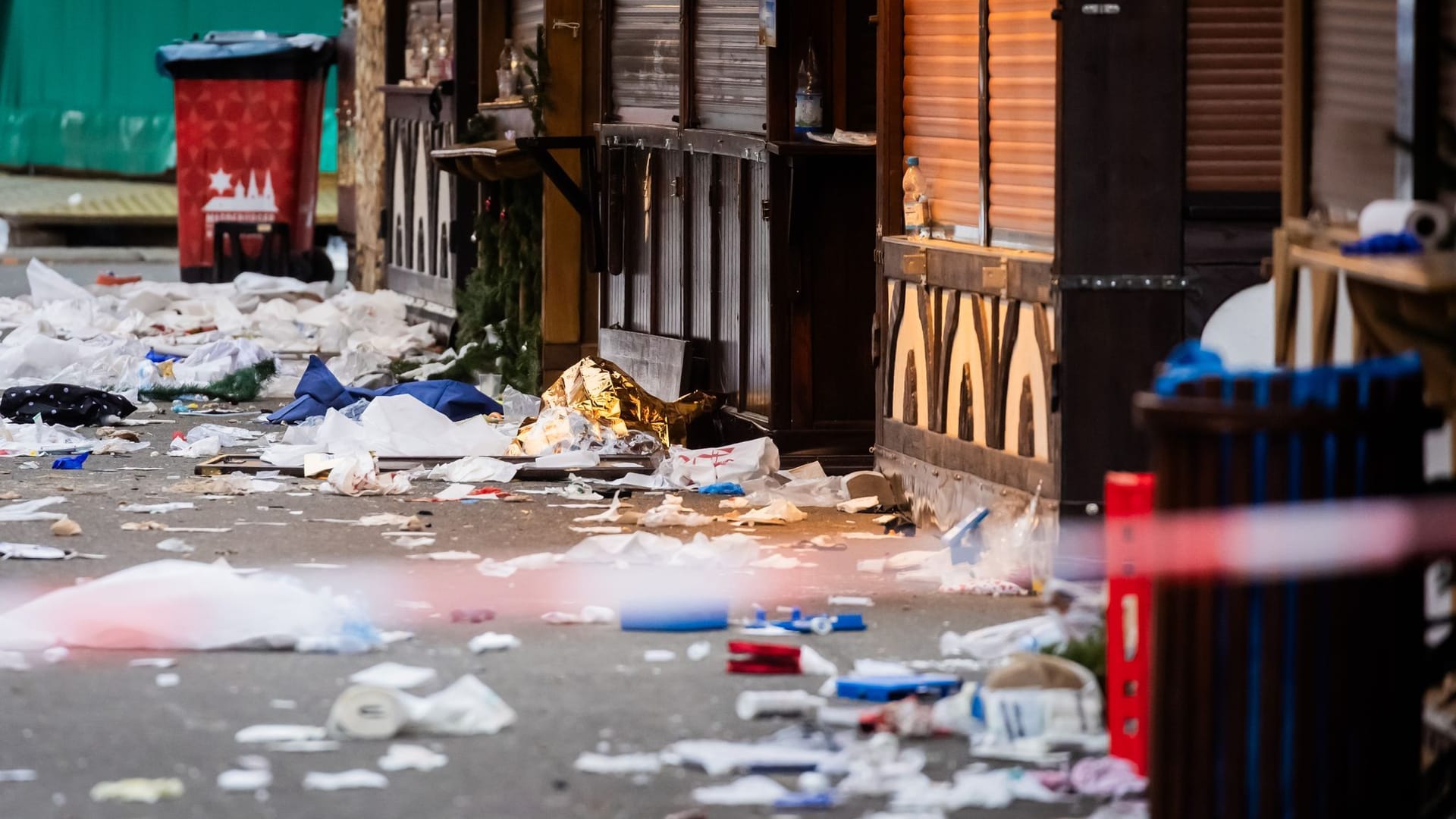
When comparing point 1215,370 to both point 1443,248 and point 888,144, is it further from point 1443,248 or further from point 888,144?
point 888,144

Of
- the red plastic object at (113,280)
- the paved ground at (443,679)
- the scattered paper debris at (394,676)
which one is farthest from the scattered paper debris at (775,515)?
the red plastic object at (113,280)

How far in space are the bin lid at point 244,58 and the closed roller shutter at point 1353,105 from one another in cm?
1524

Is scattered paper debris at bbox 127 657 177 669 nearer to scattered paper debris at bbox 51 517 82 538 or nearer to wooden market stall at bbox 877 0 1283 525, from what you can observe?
scattered paper debris at bbox 51 517 82 538


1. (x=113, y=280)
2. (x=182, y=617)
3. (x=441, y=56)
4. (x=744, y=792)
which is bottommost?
(x=744, y=792)

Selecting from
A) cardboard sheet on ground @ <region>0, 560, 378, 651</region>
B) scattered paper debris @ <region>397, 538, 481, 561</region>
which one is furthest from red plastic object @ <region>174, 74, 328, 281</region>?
cardboard sheet on ground @ <region>0, 560, 378, 651</region>

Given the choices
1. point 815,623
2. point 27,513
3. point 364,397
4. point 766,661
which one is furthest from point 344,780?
point 364,397

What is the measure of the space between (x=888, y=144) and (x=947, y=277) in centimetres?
75

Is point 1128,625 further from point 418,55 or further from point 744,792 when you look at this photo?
point 418,55

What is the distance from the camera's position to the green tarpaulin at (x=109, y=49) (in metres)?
24.0

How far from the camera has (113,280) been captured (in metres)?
18.7

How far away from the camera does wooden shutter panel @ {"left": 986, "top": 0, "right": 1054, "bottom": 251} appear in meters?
7.21

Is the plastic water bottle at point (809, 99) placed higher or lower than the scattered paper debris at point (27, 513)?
higher

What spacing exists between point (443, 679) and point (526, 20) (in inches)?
313

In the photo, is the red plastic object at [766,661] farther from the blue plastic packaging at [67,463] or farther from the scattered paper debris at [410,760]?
the blue plastic packaging at [67,463]
